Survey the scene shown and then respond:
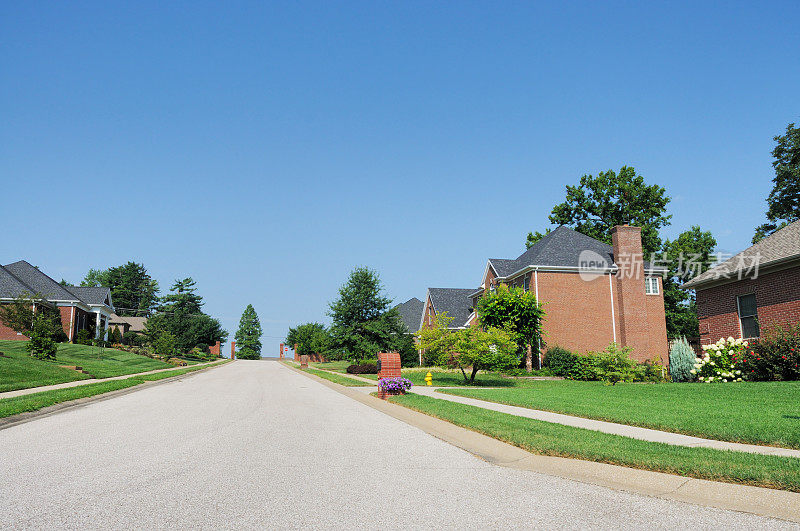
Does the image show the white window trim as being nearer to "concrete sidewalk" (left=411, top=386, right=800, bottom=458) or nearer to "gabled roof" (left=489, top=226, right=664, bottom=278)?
"gabled roof" (left=489, top=226, right=664, bottom=278)

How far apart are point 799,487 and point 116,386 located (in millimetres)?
20510

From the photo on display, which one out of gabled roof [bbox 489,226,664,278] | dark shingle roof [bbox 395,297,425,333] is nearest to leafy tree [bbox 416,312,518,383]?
gabled roof [bbox 489,226,664,278]

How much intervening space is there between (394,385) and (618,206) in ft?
137

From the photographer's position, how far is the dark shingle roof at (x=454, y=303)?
47.6 m

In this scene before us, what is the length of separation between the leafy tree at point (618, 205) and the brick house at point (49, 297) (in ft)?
145

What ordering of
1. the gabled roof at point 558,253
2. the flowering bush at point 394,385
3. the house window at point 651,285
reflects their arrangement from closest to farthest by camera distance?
the flowering bush at point 394,385 < the gabled roof at point 558,253 < the house window at point 651,285

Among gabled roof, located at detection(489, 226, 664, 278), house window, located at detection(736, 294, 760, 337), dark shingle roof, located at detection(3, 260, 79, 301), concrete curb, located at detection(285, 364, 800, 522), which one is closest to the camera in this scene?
concrete curb, located at detection(285, 364, 800, 522)

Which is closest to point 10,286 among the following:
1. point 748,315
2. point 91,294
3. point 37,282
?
point 37,282

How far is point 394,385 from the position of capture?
1827 cm

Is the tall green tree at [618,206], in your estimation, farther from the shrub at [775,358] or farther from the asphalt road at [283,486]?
the asphalt road at [283,486]

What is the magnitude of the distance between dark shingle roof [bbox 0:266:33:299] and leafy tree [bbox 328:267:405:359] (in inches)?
994

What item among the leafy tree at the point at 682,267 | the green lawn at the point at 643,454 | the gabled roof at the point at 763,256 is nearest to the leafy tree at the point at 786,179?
the leafy tree at the point at 682,267

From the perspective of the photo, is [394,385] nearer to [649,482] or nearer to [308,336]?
[649,482]

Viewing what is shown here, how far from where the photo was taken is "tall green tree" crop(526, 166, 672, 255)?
51.1 m
